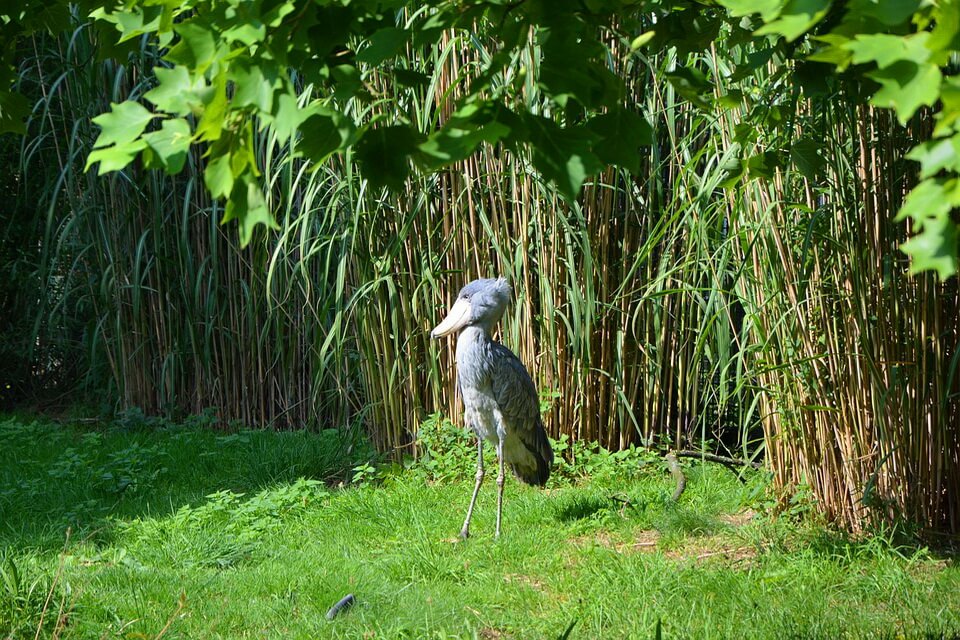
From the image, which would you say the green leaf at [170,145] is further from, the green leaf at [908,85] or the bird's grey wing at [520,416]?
the bird's grey wing at [520,416]

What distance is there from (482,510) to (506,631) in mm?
1334

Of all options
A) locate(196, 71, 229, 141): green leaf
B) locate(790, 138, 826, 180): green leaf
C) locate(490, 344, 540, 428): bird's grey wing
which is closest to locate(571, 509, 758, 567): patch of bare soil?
locate(490, 344, 540, 428): bird's grey wing

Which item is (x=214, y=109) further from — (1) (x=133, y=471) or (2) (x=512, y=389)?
(1) (x=133, y=471)

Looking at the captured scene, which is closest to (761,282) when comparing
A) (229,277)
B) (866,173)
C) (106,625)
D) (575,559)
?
(866,173)

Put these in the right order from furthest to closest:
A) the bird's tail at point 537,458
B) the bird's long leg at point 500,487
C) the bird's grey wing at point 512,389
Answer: the bird's tail at point 537,458, the bird's grey wing at point 512,389, the bird's long leg at point 500,487

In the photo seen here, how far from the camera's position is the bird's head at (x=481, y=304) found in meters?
4.08

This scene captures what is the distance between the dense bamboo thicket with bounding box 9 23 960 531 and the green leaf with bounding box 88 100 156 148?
53 centimetres

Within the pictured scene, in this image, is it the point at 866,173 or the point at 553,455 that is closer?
the point at 866,173

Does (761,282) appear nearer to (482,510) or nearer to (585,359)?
(585,359)

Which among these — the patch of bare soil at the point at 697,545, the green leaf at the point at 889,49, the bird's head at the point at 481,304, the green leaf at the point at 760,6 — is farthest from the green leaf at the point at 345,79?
the bird's head at the point at 481,304

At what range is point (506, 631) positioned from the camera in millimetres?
2934

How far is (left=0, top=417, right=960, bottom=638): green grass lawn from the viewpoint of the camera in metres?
2.88

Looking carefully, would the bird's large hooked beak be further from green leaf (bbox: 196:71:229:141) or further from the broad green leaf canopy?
green leaf (bbox: 196:71:229:141)

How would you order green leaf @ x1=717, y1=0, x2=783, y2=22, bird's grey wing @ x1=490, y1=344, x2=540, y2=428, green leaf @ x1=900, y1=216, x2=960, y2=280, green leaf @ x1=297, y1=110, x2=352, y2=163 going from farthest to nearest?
bird's grey wing @ x1=490, y1=344, x2=540, y2=428
green leaf @ x1=297, y1=110, x2=352, y2=163
green leaf @ x1=717, y1=0, x2=783, y2=22
green leaf @ x1=900, y1=216, x2=960, y2=280
